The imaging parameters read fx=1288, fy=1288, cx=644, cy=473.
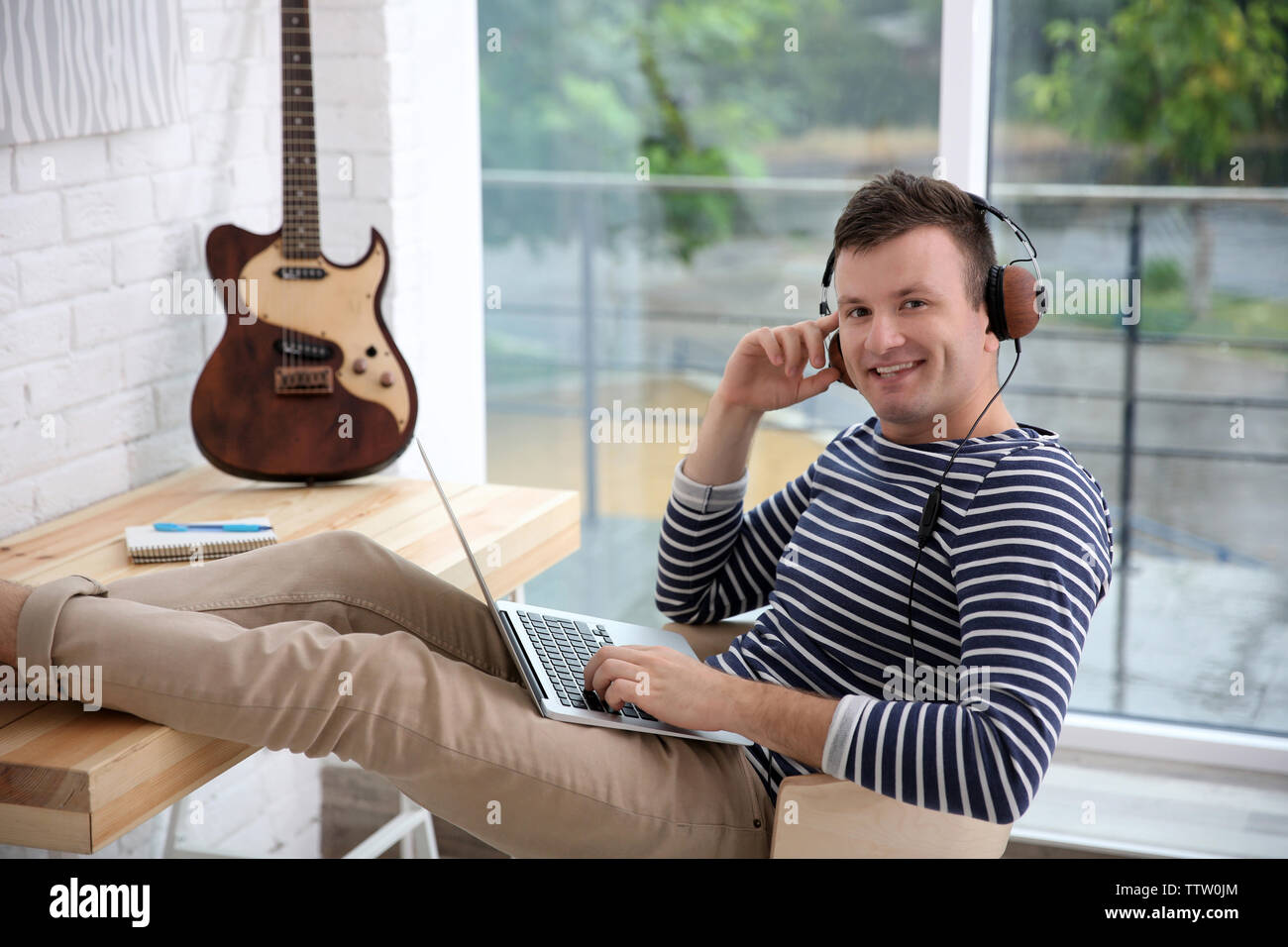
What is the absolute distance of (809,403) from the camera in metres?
2.44

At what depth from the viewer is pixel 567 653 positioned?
1.44m

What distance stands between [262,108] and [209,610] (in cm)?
118

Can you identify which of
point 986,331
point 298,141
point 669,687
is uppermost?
point 298,141

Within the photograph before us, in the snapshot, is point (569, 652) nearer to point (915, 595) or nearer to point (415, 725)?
point (415, 725)

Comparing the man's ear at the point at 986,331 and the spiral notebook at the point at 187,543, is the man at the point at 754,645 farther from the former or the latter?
the spiral notebook at the point at 187,543

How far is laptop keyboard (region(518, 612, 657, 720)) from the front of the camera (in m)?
1.33

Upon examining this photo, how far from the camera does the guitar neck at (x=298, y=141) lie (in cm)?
199

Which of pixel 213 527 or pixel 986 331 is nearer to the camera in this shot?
pixel 986 331

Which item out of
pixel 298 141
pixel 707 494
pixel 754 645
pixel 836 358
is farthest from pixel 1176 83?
pixel 298 141

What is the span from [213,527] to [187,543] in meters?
0.08
